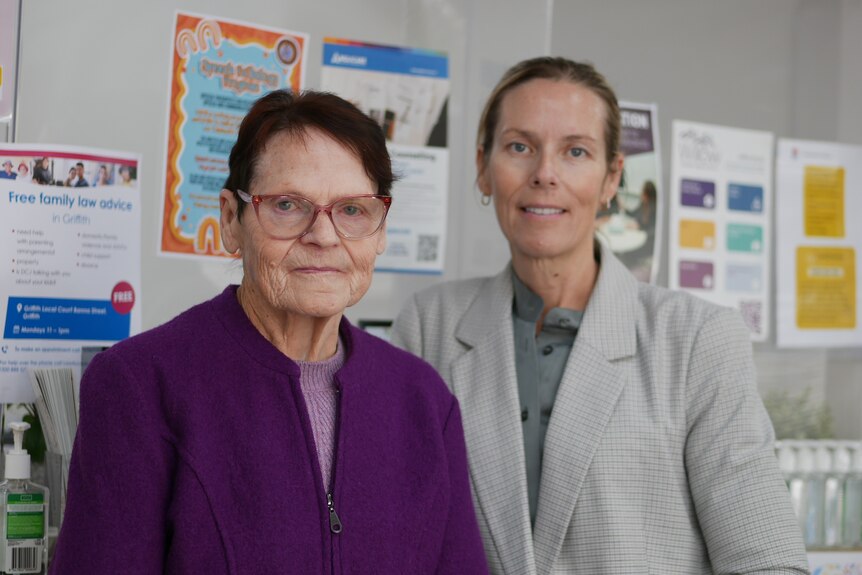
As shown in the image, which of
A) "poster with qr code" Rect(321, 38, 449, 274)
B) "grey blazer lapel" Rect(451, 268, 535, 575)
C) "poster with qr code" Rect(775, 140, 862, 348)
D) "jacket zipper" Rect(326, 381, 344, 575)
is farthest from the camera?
"poster with qr code" Rect(775, 140, 862, 348)

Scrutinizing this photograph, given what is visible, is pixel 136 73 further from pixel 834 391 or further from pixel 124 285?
pixel 834 391

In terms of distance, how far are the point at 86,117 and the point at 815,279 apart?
7.59 feet

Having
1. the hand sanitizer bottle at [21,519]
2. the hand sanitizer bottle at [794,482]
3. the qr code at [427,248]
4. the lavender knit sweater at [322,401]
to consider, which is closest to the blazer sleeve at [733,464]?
the lavender knit sweater at [322,401]

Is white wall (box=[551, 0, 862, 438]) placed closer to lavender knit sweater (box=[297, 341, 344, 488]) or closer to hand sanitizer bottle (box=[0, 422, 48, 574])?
lavender knit sweater (box=[297, 341, 344, 488])

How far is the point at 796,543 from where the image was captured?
1.87 meters

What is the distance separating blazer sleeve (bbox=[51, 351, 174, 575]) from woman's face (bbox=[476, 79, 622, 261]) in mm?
927

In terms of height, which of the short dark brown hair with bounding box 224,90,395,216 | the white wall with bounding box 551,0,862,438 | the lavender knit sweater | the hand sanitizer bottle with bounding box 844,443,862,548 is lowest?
the hand sanitizer bottle with bounding box 844,443,862,548

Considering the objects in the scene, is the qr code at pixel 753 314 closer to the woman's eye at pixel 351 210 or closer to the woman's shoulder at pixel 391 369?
the woman's shoulder at pixel 391 369

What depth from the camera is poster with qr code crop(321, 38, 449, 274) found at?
2.60 m

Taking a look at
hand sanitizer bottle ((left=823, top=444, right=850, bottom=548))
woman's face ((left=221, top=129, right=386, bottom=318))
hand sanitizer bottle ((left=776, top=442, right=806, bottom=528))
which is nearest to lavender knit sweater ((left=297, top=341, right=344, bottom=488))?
woman's face ((left=221, top=129, right=386, bottom=318))

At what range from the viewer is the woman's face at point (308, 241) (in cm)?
155

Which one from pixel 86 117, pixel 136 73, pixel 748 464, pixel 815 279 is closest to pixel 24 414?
pixel 86 117

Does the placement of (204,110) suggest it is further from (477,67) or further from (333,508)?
(333,508)

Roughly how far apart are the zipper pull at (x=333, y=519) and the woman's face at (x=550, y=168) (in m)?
0.79
